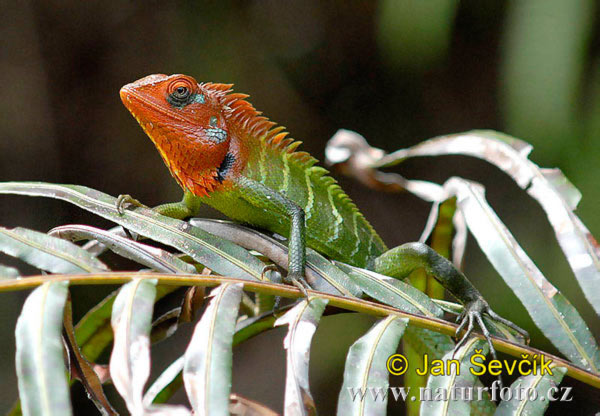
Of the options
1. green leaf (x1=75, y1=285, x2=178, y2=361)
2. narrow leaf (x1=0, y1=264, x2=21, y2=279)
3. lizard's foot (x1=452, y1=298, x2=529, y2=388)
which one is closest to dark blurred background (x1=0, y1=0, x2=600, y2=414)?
green leaf (x1=75, y1=285, x2=178, y2=361)

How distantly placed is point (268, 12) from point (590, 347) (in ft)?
9.79

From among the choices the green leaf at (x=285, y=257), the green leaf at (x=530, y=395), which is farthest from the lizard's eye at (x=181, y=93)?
the green leaf at (x=530, y=395)

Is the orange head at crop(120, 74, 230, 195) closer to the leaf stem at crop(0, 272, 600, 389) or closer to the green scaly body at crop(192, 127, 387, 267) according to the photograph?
the green scaly body at crop(192, 127, 387, 267)

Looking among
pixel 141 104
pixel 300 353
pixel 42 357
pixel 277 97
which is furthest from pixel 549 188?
pixel 277 97

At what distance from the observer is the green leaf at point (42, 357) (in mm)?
674

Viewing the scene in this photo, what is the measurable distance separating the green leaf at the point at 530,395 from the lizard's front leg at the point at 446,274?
100 millimetres

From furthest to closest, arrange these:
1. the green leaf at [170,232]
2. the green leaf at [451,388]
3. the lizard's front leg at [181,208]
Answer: the lizard's front leg at [181,208] < the green leaf at [170,232] < the green leaf at [451,388]

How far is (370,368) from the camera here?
0.92 metres

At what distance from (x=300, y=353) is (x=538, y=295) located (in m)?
0.64

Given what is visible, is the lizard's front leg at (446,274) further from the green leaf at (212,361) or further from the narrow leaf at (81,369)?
the narrow leaf at (81,369)

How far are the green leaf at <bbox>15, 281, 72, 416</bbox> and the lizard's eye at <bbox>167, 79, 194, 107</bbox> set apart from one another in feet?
2.91

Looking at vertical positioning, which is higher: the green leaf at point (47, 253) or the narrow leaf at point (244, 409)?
the green leaf at point (47, 253)

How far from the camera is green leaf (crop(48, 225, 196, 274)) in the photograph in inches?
40.1

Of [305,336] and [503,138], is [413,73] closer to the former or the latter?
[503,138]
